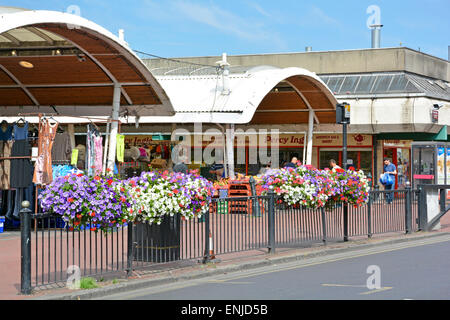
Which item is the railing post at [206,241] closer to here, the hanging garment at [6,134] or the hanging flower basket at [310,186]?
the hanging flower basket at [310,186]

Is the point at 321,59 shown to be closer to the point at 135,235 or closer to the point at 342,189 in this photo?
the point at 342,189

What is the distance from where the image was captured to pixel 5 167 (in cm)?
1714

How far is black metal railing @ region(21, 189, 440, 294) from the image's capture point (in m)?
10.7

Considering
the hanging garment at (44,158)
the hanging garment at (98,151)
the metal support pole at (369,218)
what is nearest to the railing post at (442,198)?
the metal support pole at (369,218)

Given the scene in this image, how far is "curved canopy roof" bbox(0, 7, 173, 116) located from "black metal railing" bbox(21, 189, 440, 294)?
17.0ft

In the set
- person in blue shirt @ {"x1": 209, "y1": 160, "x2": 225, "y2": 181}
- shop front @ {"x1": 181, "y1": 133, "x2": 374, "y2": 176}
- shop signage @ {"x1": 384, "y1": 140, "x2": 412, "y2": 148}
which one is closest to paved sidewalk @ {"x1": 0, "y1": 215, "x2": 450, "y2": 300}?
person in blue shirt @ {"x1": 209, "y1": 160, "x2": 225, "y2": 181}

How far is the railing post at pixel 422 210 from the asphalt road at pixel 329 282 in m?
4.36

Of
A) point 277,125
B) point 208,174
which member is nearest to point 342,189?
point 208,174

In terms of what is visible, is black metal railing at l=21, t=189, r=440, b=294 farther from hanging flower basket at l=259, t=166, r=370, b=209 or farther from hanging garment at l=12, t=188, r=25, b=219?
hanging garment at l=12, t=188, r=25, b=219

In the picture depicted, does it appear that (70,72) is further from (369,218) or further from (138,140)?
(138,140)

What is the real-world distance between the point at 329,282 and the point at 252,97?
1454 centimetres

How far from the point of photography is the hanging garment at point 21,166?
1680 cm

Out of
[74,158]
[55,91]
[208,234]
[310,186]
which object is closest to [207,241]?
[208,234]
